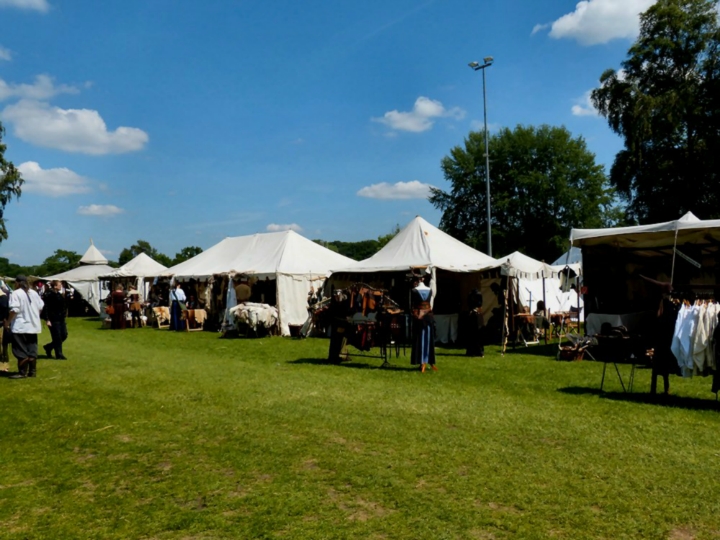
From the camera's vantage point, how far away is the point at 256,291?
63.6 feet

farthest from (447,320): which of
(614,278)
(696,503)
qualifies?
(696,503)

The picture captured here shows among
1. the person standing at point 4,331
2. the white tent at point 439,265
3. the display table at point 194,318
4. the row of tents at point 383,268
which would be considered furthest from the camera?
the display table at point 194,318

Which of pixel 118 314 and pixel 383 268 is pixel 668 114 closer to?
pixel 383 268

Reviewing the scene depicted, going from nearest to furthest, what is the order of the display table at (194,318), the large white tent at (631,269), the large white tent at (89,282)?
the large white tent at (631,269) < the display table at (194,318) < the large white tent at (89,282)

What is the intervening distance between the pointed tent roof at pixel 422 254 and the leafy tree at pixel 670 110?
1230cm

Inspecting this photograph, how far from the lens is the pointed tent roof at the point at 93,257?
3294 centimetres

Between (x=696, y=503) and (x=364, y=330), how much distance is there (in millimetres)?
7105

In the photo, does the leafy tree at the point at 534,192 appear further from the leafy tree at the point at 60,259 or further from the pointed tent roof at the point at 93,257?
the leafy tree at the point at 60,259

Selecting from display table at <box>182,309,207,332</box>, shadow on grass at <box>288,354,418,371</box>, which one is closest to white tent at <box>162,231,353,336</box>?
display table at <box>182,309,207,332</box>

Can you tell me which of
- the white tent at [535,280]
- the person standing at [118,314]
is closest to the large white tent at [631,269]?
the white tent at [535,280]

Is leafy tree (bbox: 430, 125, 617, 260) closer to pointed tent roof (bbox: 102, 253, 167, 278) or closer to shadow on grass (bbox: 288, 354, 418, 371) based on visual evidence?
pointed tent roof (bbox: 102, 253, 167, 278)

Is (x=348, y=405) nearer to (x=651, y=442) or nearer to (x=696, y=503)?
(x=651, y=442)

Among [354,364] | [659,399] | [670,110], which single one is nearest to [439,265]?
[354,364]

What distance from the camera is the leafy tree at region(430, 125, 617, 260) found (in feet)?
120
